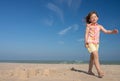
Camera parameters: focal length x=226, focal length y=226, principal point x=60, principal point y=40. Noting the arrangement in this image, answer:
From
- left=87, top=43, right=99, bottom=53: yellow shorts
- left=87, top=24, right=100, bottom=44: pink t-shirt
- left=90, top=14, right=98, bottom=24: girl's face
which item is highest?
left=90, top=14, right=98, bottom=24: girl's face

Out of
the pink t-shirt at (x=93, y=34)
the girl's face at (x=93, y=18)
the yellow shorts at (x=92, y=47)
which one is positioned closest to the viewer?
the yellow shorts at (x=92, y=47)

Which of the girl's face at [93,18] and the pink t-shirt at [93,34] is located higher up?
the girl's face at [93,18]

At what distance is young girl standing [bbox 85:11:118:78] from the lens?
6.34 metres

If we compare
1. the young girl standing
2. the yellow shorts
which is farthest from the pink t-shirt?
the yellow shorts

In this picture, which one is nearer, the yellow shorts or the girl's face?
the yellow shorts

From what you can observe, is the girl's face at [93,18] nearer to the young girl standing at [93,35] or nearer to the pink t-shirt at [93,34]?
the young girl standing at [93,35]

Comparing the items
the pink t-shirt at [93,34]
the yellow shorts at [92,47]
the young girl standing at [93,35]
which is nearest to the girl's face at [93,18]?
the young girl standing at [93,35]

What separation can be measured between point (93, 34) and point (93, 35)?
3 centimetres

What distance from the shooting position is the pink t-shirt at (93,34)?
6.46 metres

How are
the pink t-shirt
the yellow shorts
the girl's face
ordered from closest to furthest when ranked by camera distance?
1. the yellow shorts
2. the pink t-shirt
3. the girl's face

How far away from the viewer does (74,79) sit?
5891 millimetres

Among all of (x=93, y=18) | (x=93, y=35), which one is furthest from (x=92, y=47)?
(x=93, y=18)

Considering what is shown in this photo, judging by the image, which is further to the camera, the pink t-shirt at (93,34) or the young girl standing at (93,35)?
the pink t-shirt at (93,34)

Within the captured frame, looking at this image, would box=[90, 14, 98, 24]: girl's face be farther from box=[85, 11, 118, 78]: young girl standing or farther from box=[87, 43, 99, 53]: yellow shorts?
box=[87, 43, 99, 53]: yellow shorts
